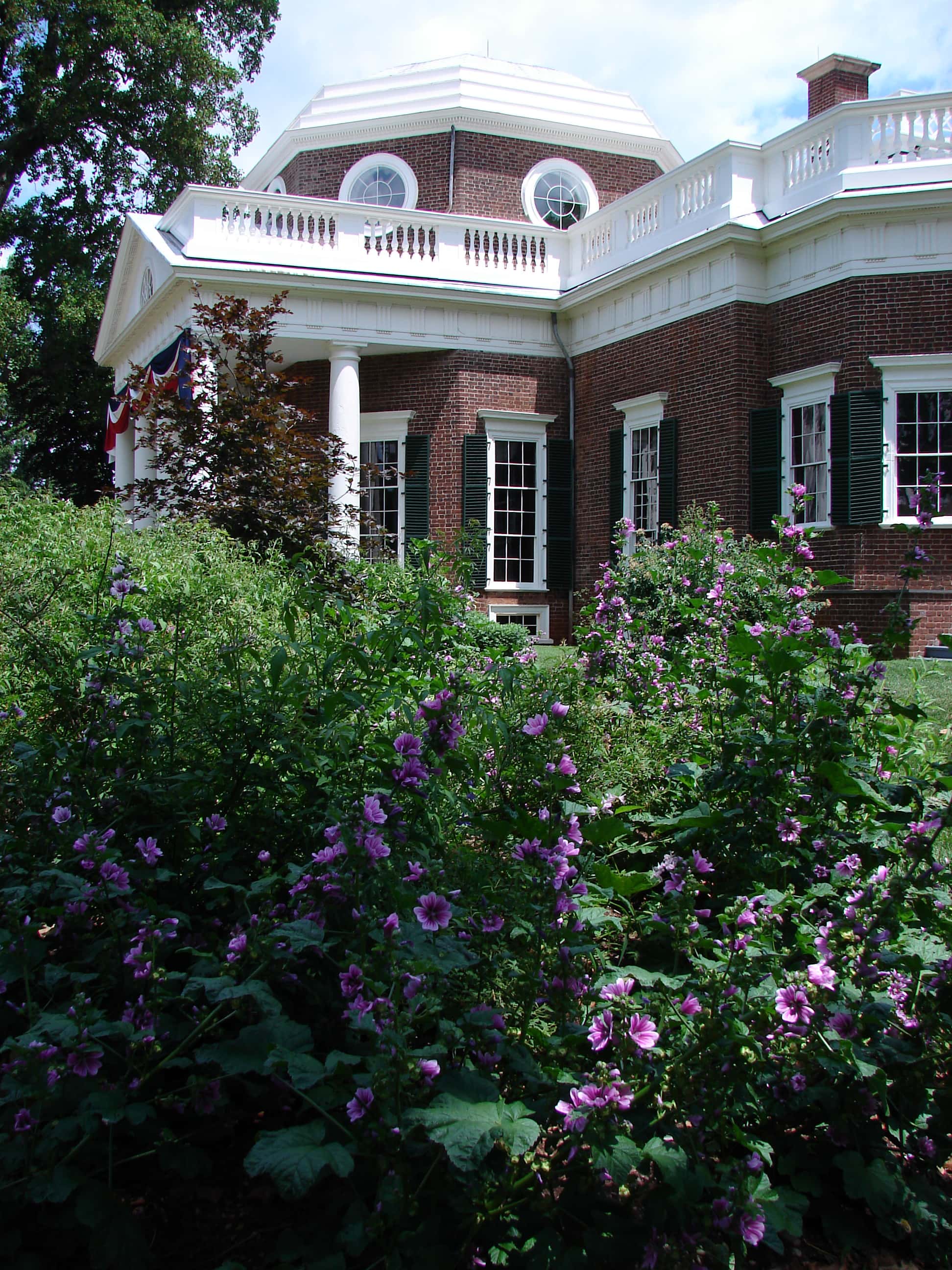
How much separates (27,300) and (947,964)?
32121 millimetres

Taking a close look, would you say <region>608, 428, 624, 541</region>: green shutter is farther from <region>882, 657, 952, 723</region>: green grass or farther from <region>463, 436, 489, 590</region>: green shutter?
<region>882, 657, 952, 723</region>: green grass

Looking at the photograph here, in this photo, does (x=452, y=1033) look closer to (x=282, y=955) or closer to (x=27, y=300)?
(x=282, y=955)

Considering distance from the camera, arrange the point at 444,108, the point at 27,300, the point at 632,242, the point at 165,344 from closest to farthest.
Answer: the point at 632,242 → the point at 165,344 → the point at 444,108 → the point at 27,300

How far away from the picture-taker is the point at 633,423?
1566 cm

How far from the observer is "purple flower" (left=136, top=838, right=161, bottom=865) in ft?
7.71

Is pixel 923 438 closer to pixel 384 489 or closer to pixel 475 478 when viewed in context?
pixel 475 478

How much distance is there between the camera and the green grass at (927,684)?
395 centimetres

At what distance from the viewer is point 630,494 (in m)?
15.9

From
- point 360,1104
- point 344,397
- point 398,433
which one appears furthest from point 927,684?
point 398,433

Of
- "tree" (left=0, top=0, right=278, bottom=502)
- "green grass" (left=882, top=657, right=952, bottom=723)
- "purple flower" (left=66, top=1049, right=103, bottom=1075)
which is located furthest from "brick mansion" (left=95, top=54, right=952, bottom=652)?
"purple flower" (left=66, top=1049, right=103, bottom=1075)

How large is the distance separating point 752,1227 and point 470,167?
68.1ft

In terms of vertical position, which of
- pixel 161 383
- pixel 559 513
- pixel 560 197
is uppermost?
pixel 560 197

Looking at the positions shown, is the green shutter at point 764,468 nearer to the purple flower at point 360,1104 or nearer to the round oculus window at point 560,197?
the round oculus window at point 560,197

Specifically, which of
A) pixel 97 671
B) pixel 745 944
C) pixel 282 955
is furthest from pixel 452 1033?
pixel 97 671
